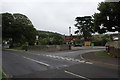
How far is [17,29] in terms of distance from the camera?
66.6 m

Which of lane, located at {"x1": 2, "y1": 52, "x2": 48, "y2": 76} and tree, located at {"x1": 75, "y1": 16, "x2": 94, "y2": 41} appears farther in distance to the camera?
tree, located at {"x1": 75, "y1": 16, "x2": 94, "y2": 41}

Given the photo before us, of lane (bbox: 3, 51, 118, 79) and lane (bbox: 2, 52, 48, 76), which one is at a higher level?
lane (bbox: 3, 51, 118, 79)

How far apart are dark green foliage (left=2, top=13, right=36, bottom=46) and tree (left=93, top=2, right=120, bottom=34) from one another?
4277 cm

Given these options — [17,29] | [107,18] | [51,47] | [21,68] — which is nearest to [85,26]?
[17,29]

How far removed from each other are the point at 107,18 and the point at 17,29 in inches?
1782

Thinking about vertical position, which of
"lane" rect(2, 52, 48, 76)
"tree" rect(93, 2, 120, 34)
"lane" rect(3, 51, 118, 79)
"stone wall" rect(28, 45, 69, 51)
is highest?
"tree" rect(93, 2, 120, 34)

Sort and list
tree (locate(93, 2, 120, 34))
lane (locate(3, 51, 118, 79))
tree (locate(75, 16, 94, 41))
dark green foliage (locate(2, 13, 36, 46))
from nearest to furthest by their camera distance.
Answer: lane (locate(3, 51, 118, 79)) < tree (locate(93, 2, 120, 34)) < dark green foliage (locate(2, 13, 36, 46)) < tree (locate(75, 16, 94, 41))

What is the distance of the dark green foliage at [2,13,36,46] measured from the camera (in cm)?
6706

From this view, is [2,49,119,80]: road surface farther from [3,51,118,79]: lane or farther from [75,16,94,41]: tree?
[75,16,94,41]: tree

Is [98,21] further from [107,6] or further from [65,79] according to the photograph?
[65,79]

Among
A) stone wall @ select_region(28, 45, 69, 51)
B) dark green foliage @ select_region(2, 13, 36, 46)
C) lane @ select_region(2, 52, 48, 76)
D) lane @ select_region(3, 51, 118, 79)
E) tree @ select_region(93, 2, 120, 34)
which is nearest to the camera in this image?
lane @ select_region(3, 51, 118, 79)

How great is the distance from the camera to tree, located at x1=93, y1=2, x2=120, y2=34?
24819 millimetres

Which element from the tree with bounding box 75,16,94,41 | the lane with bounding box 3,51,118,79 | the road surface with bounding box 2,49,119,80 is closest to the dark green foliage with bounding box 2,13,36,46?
the tree with bounding box 75,16,94,41

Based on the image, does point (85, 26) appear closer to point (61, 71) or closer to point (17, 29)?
point (17, 29)
